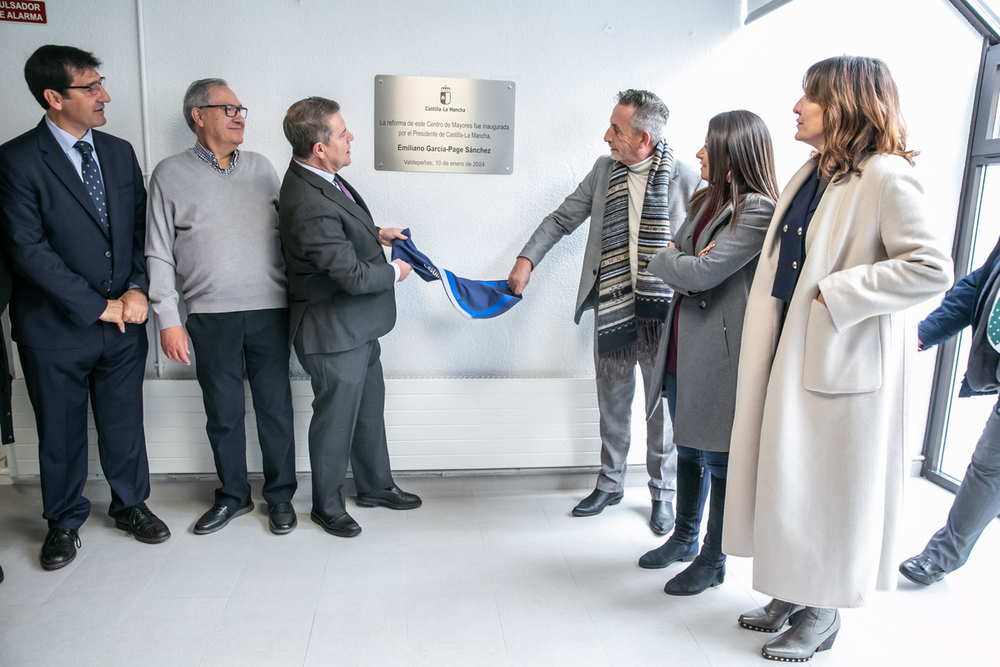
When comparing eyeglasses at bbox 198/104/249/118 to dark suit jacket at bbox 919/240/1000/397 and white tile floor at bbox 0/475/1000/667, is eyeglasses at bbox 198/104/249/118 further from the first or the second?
dark suit jacket at bbox 919/240/1000/397

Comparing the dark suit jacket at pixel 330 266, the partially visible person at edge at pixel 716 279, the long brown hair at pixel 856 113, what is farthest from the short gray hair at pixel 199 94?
the long brown hair at pixel 856 113

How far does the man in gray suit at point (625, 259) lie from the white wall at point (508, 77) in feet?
0.85

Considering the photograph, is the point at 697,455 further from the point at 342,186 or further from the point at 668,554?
the point at 342,186

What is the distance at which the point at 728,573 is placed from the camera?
2559 mm

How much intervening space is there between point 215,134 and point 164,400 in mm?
1148

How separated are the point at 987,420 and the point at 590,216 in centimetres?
162

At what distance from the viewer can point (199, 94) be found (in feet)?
8.70

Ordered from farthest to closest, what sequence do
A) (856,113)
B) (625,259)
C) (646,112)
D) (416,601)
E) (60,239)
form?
(625,259) → (646,112) → (60,239) → (416,601) → (856,113)

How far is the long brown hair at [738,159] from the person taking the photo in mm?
2125

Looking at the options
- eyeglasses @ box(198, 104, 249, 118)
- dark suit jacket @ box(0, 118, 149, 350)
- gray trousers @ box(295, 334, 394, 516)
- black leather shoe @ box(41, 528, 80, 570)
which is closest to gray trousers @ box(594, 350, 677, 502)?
gray trousers @ box(295, 334, 394, 516)

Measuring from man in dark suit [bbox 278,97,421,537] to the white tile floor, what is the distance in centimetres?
34

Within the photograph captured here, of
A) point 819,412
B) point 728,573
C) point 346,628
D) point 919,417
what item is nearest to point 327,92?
point 346,628

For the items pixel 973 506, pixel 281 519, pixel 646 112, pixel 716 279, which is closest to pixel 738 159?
pixel 716 279

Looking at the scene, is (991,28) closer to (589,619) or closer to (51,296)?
(589,619)
